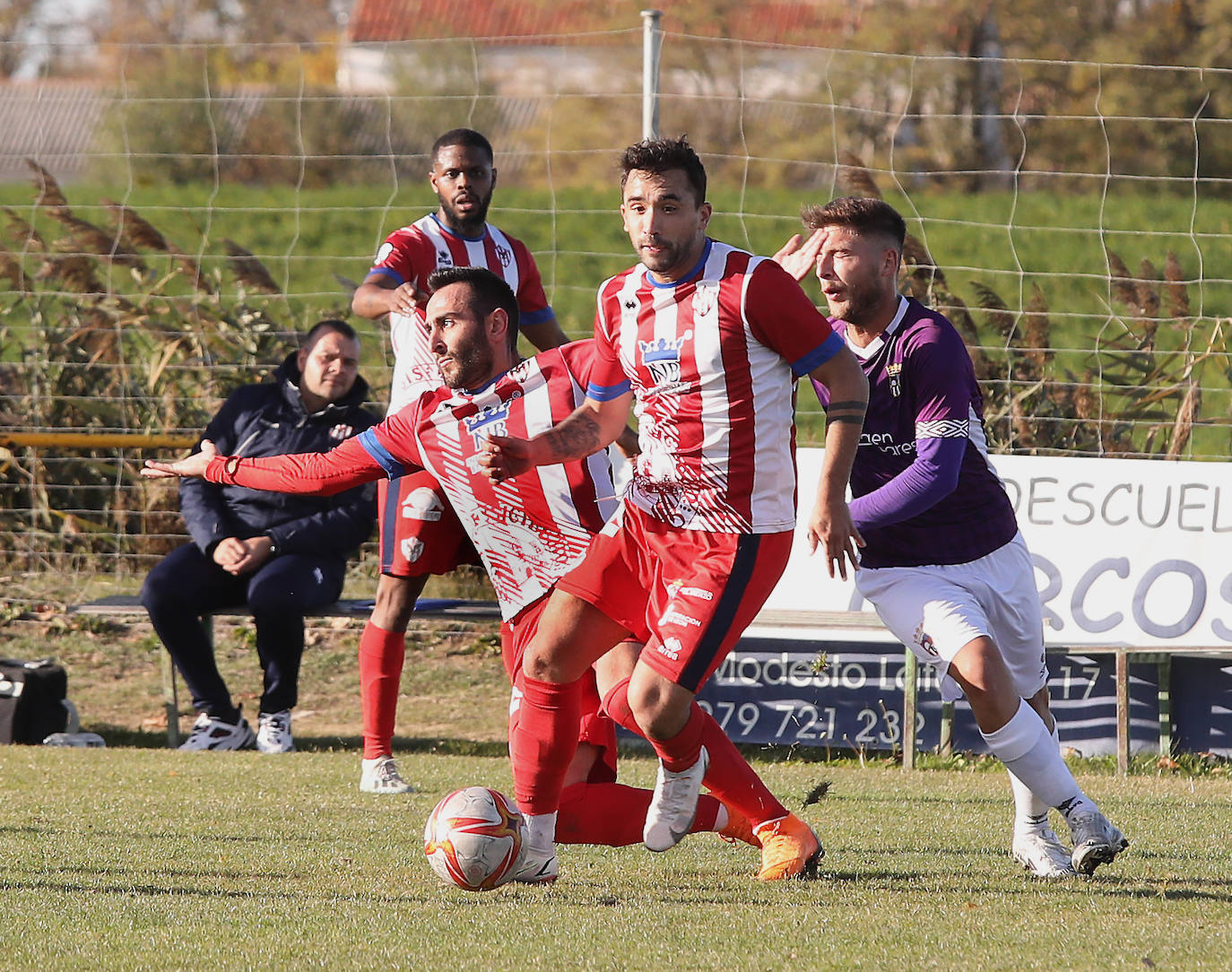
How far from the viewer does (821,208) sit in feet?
16.4

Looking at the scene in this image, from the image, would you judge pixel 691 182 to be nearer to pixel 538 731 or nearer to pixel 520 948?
pixel 538 731

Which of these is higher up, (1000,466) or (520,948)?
(1000,466)

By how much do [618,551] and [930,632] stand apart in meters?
0.93

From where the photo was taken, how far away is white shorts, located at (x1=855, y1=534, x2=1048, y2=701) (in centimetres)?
465

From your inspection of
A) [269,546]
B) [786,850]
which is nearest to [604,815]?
[786,850]

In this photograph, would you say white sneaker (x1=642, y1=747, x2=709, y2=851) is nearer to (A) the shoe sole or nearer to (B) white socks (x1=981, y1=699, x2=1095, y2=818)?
(B) white socks (x1=981, y1=699, x2=1095, y2=818)

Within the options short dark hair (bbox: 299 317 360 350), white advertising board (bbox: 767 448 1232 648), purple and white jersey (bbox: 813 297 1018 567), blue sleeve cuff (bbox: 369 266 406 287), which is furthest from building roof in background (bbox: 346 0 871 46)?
purple and white jersey (bbox: 813 297 1018 567)

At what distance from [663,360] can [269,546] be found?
3.92 meters

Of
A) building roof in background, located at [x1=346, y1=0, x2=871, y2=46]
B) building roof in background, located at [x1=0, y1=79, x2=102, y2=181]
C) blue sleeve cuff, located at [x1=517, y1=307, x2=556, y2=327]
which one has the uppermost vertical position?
building roof in background, located at [x1=346, y1=0, x2=871, y2=46]

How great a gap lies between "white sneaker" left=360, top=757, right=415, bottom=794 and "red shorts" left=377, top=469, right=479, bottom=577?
751 millimetres

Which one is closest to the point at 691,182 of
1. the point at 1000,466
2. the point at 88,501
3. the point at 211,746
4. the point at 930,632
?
the point at 930,632

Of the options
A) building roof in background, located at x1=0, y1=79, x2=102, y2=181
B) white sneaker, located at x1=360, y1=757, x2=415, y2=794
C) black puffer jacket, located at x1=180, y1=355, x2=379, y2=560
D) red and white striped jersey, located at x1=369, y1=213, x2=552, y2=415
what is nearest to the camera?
white sneaker, located at x1=360, y1=757, x2=415, y2=794

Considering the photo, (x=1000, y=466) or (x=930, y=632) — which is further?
(x=1000, y=466)

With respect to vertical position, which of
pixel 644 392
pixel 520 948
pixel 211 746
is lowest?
pixel 211 746
